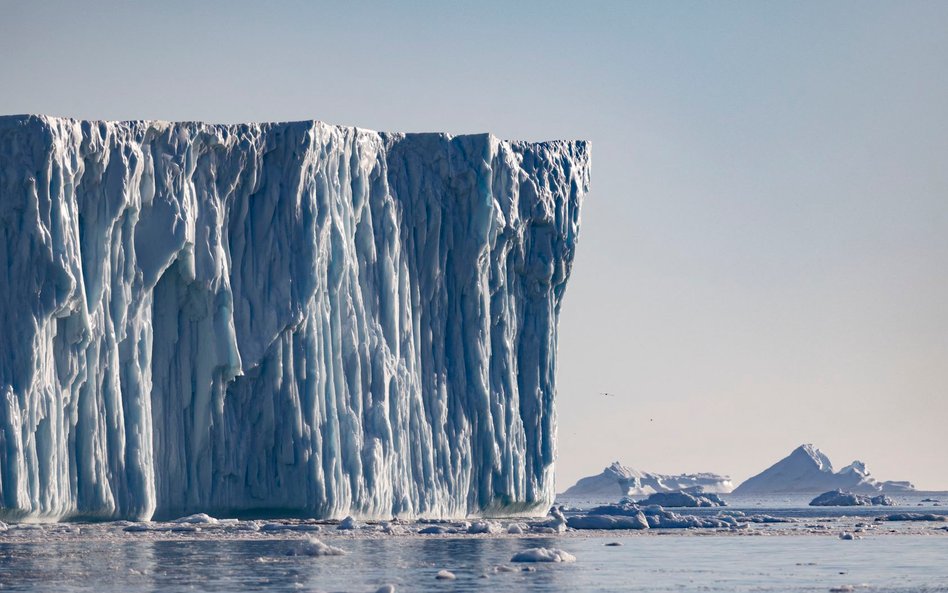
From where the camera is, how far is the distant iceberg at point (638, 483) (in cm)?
13600

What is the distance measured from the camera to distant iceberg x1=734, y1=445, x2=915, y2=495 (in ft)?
418

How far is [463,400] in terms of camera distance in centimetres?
4972

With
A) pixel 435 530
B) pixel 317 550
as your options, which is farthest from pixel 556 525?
pixel 317 550

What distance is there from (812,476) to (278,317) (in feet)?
294

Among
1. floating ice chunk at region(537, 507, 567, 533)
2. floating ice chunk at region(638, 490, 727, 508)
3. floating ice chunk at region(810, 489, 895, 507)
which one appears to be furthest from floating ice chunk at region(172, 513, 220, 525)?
floating ice chunk at region(810, 489, 895, 507)

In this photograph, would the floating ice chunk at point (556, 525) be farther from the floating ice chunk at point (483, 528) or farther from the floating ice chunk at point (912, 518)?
the floating ice chunk at point (912, 518)

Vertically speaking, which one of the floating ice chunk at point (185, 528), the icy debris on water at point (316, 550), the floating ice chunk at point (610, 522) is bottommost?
the icy debris on water at point (316, 550)

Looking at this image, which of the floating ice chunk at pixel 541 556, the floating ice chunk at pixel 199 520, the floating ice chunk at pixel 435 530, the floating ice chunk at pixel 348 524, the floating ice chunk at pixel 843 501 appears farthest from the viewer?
the floating ice chunk at pixel 843 501

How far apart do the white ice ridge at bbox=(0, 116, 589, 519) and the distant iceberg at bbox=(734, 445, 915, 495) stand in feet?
→ 256

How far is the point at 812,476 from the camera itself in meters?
130

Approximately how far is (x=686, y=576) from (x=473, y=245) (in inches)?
789

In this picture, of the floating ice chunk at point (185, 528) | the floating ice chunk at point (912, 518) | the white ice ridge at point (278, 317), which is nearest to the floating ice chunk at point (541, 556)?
the floating ice chunk at point (185, 528)

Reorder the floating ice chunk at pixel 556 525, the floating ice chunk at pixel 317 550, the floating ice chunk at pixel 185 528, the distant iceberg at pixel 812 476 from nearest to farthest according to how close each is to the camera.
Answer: the floating ice chunk at pixel 317 550, the floating ice chunk at pixel 185 528, the floating ice chunk at pixel 556 525, the distant iceberg at pixel 812 476

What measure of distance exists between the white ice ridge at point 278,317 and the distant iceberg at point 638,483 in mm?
82831
